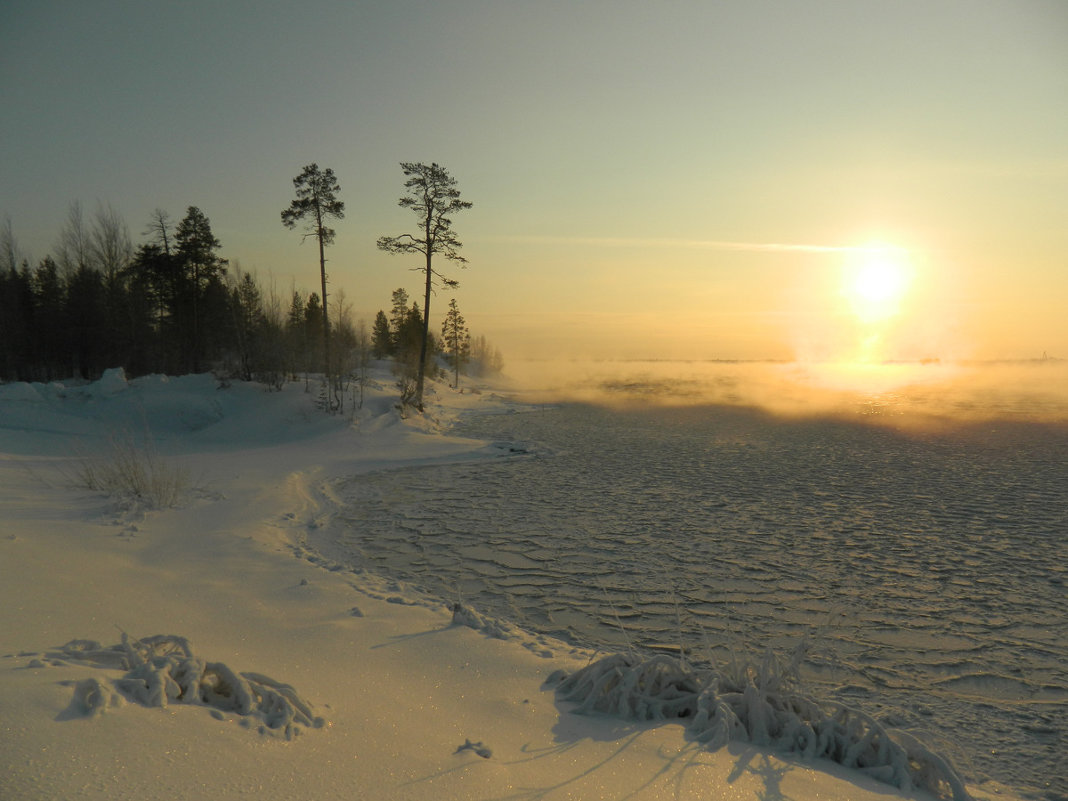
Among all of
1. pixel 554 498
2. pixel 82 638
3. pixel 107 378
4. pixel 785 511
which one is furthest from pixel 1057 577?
pixel 107 378

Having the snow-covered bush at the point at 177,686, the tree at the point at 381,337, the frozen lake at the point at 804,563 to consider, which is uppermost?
the tree at the point at 381,337

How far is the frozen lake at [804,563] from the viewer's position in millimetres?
4984

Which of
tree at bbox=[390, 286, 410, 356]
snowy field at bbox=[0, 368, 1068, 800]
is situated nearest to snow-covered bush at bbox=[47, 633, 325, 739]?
snowy field at bbox=[0, 368, 1068, 800]

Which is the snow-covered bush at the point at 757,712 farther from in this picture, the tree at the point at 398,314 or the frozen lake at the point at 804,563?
the tree at the point at 398,314

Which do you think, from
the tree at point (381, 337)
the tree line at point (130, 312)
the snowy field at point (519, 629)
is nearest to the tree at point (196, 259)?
the tree line at point (130, 312)

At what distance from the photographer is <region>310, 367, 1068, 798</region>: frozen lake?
16.4ft

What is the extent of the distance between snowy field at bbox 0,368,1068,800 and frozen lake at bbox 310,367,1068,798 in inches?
1.9

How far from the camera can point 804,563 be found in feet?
27.8

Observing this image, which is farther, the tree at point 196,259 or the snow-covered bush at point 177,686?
the tree at point 196,259

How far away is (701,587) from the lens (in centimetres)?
745

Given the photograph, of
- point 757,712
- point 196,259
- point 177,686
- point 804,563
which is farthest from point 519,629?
point 196,259

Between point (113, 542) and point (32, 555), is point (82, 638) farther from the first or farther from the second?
point (113, 542)

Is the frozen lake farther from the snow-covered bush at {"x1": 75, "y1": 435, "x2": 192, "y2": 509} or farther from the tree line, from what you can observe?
the tree line

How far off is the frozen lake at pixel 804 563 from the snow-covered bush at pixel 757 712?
343mm
